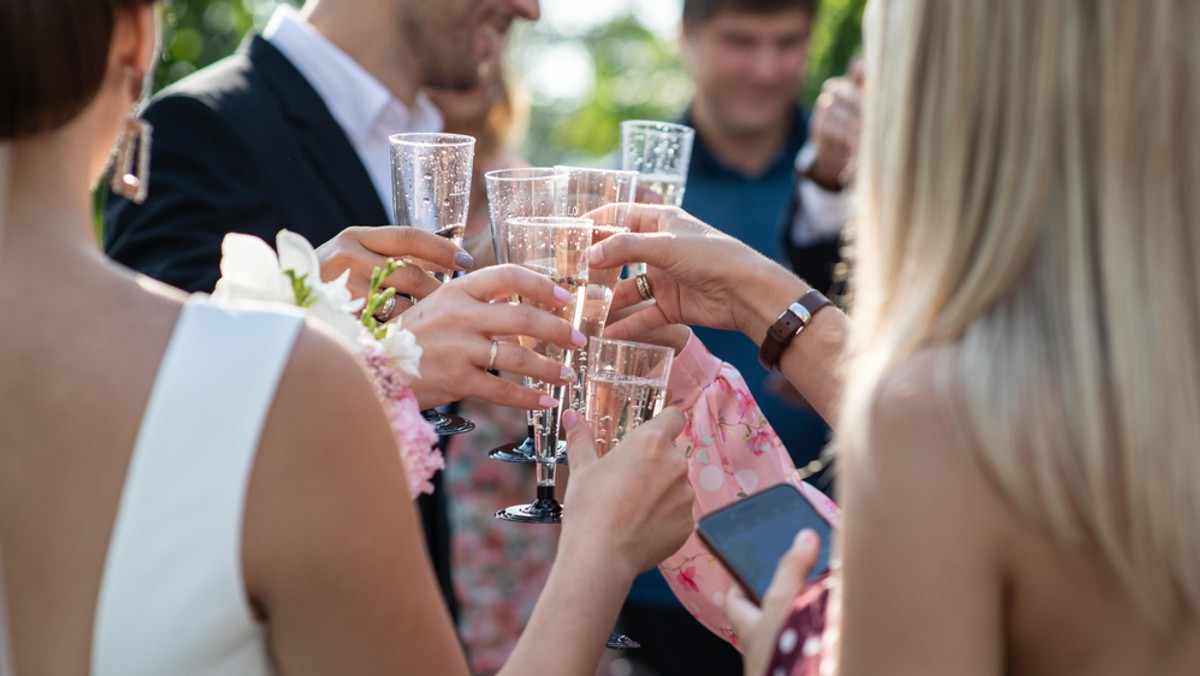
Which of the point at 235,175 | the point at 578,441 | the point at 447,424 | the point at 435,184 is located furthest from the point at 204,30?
the point at 578,441

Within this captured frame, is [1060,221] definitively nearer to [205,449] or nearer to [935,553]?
[935,553]

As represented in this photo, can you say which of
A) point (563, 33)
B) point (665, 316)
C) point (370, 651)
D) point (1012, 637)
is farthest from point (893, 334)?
point (563, 33)

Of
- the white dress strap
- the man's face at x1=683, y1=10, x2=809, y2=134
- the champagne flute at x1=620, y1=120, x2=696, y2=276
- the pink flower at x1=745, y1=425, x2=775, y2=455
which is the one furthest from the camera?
the man's face at x1=683, y1=10, x2=809, y2=134

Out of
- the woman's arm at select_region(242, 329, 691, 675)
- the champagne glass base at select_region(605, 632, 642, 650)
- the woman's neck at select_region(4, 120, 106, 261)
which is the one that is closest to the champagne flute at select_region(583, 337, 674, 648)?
the champagne glass base at select_region(605, 632, 642, 650)

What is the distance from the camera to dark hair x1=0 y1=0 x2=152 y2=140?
4.37ft

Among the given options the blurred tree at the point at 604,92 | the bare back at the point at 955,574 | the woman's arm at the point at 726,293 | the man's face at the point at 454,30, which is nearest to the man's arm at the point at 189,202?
the man's face at the point at 454,30

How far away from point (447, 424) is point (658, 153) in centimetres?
82

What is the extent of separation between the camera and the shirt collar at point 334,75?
402 centimetres

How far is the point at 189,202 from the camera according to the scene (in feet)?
11.6

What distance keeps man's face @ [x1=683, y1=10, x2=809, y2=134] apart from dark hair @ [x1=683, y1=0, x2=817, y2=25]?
0.02m

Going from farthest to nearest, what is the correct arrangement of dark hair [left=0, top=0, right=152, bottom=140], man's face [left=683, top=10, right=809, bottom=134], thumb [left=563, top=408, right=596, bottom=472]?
man's face [left=683, top=10, right=809, bottom=134] → thumb [left=563, top=408, right=596, bottom=472] → dark hair [left=0, top=0, right=152, bottom=140]

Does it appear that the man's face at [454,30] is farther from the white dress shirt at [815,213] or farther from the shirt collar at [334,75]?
the white dress shirt at [815,213]

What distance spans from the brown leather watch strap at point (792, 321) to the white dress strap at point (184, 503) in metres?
1.27

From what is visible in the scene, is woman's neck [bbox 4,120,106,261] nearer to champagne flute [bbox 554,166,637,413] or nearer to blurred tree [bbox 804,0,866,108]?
champagne flute [bbox 554,166,637,413]
